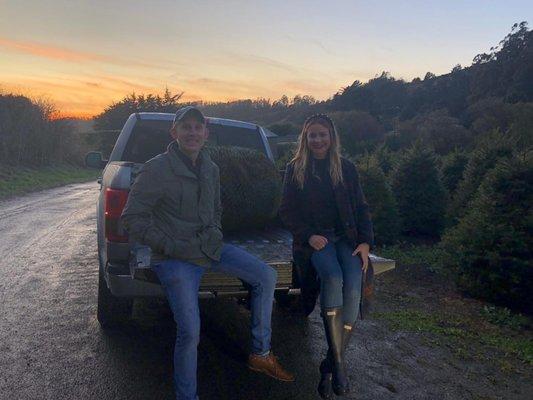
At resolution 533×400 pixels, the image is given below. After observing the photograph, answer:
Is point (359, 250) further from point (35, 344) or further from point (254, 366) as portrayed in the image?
point (35, 344)

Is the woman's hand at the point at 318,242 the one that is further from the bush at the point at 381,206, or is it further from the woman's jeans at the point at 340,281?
the bush at the point at 381,206

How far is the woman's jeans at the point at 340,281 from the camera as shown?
3.62 metres

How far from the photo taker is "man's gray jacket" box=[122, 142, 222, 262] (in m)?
3.14

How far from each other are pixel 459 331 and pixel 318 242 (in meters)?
2.44

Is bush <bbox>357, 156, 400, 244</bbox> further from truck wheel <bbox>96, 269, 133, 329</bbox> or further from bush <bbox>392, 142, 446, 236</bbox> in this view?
truck wheel <bbox>96, 269, 133, 329</bbox>

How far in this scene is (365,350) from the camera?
456cm

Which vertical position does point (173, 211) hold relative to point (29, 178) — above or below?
above

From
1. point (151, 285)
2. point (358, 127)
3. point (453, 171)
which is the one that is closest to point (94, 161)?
point (151, 285)

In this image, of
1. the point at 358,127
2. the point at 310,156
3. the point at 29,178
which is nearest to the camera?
the point at 310,156

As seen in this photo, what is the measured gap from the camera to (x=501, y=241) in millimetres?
6234

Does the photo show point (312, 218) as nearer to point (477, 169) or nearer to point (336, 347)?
point (336, 347)

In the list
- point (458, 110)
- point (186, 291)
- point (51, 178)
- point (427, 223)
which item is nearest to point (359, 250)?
point (186, 291)

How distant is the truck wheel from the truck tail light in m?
0.99

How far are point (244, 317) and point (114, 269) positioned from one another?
207 centimetres
